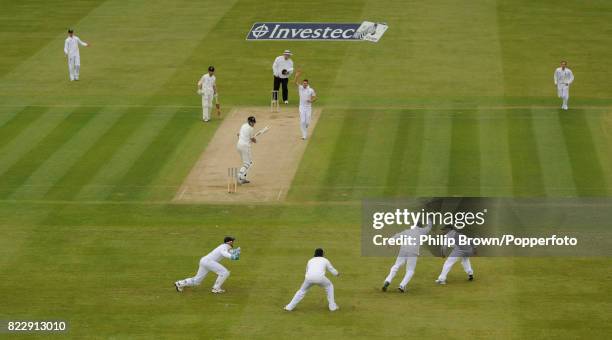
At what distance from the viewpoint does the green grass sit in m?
29.9

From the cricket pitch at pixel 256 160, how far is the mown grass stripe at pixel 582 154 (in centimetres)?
935

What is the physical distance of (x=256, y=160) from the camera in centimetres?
4266

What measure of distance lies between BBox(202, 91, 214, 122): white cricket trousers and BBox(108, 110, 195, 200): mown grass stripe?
1.95ft

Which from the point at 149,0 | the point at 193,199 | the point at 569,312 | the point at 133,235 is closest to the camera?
the point at 569,312

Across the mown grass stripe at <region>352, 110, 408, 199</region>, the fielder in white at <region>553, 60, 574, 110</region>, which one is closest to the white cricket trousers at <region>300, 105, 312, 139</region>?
the mown grass stripe at <region>352, 110, 408, 199</region>

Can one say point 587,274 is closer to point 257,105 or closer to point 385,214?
point 385,214

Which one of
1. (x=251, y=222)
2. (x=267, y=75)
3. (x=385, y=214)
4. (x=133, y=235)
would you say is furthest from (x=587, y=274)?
(x=267, y=75)

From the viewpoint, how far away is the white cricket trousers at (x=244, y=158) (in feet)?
131

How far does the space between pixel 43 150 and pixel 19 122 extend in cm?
401

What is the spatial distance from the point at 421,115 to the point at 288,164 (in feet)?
24.9

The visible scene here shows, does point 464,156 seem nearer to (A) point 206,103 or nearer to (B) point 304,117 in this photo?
(B) point 304,117

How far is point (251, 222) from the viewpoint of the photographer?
36656mm

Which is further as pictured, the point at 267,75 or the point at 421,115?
the point at 267,75

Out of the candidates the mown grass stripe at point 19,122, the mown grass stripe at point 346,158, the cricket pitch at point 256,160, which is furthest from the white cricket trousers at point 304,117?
the mown grass stripe at point 19,122
